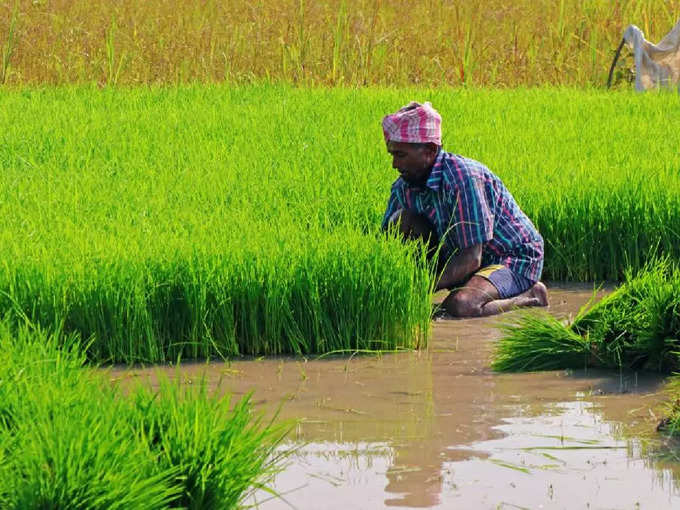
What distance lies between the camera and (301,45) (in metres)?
13.8

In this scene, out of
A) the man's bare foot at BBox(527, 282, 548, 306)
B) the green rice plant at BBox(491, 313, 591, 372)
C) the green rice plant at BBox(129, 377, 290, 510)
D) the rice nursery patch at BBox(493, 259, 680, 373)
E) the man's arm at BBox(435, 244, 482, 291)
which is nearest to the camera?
the green rice plant at BBox(129, 377, 290, 510)

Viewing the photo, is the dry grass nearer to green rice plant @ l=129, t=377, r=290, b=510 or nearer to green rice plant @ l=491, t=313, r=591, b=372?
green rice plant @ l=491, t=313, r=591, b=372

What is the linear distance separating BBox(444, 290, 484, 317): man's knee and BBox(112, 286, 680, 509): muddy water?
1.65 feet

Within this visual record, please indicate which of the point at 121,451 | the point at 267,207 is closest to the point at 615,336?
the point at 121,451

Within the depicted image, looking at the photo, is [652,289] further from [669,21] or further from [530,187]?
[669,21]

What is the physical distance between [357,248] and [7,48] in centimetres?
892

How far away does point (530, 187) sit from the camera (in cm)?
748

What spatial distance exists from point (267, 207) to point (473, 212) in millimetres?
1562

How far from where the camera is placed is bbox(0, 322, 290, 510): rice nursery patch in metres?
2.98

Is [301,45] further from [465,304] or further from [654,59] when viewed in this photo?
[465,304]

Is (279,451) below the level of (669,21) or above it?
below

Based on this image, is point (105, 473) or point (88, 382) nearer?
point (105, 473)

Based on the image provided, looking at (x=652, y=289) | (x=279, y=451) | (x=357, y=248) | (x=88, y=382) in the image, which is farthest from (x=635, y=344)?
(x=88, y=382)

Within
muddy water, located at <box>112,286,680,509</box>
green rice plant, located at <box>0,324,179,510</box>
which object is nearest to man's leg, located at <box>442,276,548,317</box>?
muddy water, located at <box>112,286,680,509</box>
